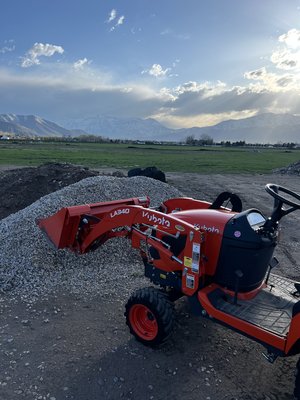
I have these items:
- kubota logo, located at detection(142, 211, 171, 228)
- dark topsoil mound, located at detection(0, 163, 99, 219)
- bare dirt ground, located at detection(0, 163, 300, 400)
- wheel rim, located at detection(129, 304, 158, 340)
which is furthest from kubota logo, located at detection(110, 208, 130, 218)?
dark topsoil mound, located at detection(0, 163, 99, 219)

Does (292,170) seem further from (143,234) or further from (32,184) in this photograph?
(143,234)

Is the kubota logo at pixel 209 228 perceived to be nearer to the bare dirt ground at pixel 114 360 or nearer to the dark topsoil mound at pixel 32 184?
the bare dirt ground at pixel 114 360

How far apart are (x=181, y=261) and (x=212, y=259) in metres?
0.38

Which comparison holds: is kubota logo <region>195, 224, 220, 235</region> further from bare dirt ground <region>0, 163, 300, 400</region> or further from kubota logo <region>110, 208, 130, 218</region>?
bare dirt ground <region>0, 163, 300, 400</region>

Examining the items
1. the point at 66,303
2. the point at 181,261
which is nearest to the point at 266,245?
the point at 181,261

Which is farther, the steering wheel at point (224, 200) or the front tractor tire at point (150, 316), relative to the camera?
the steering wheel at point (224, 200)

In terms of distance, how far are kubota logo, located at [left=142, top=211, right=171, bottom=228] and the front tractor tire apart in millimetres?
839

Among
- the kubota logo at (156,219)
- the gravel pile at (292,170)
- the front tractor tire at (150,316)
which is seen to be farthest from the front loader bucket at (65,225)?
the gravel pile at (292,170)

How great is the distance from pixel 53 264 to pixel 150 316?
9.16ft

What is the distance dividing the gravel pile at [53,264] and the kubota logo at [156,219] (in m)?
1.92

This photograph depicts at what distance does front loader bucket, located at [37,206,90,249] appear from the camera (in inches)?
224

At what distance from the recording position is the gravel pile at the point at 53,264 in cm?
641

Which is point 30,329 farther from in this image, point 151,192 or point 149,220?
point 151,192

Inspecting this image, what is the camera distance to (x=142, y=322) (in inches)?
197
